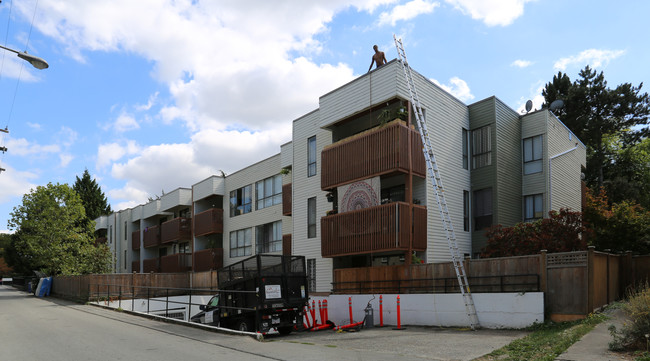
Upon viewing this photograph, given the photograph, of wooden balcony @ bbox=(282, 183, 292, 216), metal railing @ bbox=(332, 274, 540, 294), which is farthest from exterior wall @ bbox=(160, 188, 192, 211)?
metal railing @ bbox=(332, 274, 540, 294)

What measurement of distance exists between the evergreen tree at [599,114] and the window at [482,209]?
22.0 metres

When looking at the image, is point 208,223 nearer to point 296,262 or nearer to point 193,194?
point 193,194

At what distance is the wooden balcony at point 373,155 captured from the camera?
66.0ft

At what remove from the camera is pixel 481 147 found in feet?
79.3

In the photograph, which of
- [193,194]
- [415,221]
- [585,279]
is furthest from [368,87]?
[193,194]

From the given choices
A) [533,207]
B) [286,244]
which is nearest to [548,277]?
[533,207]

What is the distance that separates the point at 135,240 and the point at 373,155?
124ft

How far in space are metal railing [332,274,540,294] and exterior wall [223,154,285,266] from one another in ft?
34.4

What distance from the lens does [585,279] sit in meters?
13.8

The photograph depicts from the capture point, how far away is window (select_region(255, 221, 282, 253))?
3131cm

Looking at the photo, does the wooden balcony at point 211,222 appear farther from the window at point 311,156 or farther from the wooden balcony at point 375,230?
the wooden balcony at point 375,230

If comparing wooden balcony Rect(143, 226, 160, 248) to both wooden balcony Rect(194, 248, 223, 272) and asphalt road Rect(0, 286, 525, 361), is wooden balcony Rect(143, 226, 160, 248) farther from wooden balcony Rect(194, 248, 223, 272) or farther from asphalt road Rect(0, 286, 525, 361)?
asphalt road Rect(0, 286, 525, 361)

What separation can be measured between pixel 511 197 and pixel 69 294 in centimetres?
2640

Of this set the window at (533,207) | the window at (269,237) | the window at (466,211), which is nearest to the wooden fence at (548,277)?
the window at (466,211)
